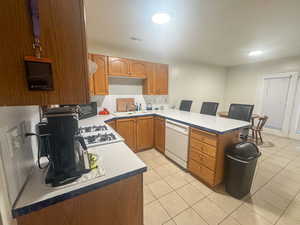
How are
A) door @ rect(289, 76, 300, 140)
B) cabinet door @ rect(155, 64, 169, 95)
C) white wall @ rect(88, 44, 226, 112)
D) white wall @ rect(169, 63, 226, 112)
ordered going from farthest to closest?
white wall @ rect(169, 63, 226, 112), door @ rect(289, 76, 300, 140), cabinet door @ rect(155, 64, 169, 95), white wall @ rect(88, 44, 226, 112)

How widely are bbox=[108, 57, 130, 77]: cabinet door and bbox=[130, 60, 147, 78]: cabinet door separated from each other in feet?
0.33

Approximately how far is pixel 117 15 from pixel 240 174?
8.93 ft

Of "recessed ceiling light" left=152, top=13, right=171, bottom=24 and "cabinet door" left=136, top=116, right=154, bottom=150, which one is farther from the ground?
"recessed ceiling light" left=152, top=13, right=171, bottom=24

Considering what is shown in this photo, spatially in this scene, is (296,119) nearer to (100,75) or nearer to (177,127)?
(177,127)

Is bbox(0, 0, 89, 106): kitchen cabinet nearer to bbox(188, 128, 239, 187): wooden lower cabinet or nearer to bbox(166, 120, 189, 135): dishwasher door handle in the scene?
bbox(188, 128, 239, 187): wooden lower cabinet

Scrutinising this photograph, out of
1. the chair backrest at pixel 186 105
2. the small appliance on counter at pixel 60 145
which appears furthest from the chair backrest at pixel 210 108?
the small appliance on counter at pixel 60 145

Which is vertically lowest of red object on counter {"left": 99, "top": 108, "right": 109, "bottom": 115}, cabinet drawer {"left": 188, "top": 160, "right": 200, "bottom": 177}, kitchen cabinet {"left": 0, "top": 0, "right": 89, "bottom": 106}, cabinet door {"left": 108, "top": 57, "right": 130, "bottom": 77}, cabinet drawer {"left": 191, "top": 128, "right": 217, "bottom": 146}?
cabinet drawer {"left": 188, "top": 160, "right": 200, "bottom": 177}

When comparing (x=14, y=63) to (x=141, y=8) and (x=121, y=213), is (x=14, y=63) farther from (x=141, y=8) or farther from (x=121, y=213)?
(x=141, y=8)

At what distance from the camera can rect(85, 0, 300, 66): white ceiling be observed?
61.3 inches

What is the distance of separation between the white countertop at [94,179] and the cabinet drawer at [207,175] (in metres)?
1.38

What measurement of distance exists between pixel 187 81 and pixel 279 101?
297cm

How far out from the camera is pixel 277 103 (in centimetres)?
409

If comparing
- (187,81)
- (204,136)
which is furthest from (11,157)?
(187,81)

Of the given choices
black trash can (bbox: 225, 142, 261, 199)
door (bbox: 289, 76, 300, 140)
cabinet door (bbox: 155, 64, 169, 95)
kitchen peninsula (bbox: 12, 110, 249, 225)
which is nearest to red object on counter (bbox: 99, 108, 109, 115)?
cabinet door (bbox: 155, 64, 169, 95)
